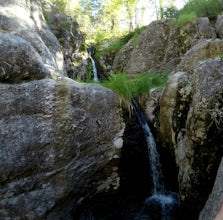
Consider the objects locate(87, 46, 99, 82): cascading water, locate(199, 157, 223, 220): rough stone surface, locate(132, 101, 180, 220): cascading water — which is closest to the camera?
locate(199, 157, 223, 220): rough stone surface

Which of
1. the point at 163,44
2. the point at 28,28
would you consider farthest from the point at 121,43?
the point at 28,28

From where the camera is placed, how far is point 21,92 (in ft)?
14.4

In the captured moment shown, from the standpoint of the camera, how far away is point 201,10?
11.0 metres

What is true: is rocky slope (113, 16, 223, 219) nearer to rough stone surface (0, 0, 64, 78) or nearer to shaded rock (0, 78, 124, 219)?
shaded rock (0, 78, 124, 219)

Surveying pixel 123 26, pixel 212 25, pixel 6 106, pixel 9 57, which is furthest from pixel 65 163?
pixel 123 26

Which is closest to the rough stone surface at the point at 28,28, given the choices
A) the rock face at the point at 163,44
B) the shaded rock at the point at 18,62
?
the shaded rock at the point at 18,62

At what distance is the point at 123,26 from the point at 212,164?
21898 millimetres

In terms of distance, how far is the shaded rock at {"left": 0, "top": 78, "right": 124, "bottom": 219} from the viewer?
4.05 meters

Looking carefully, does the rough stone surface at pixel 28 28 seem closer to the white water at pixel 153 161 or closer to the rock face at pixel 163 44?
the white water at pixel 153 161

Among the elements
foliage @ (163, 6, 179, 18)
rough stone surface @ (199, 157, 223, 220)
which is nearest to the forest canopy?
foliage @ (163, 6, 179, 18)

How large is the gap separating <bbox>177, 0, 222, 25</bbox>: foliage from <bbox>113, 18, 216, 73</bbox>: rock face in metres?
0.31

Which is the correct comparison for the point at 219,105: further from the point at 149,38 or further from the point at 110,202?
the point at 149,38

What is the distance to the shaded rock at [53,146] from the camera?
159 inches

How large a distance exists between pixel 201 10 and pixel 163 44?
6.26 ft
